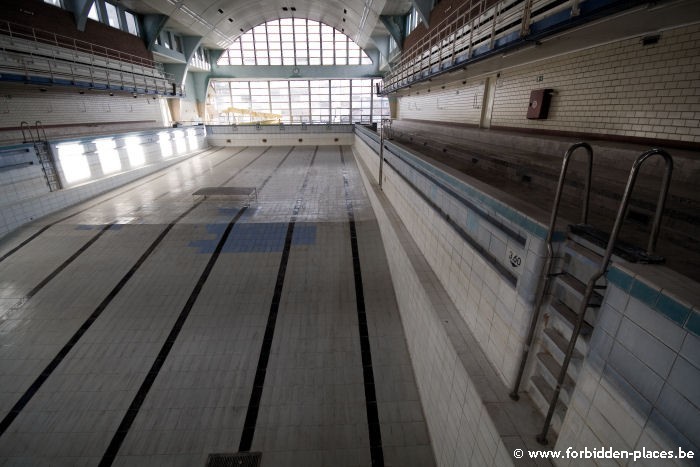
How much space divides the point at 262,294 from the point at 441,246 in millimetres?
3181

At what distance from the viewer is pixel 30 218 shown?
7.36m

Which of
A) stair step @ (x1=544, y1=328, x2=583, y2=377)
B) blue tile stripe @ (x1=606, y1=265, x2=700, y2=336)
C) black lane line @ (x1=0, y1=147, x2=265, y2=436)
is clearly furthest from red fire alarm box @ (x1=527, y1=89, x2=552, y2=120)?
black lane line @ (x1=0, y1=147, x2=265, y2=436)

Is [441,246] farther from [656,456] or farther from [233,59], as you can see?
[233,59]

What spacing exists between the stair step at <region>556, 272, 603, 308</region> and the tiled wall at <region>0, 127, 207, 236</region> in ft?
32.0

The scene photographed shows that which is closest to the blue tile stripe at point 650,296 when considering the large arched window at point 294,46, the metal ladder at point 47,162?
the metal ladder at point 47,162

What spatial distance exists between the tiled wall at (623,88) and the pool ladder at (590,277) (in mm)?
3310

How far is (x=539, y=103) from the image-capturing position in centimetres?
613

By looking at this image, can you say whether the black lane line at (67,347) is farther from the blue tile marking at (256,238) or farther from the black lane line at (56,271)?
the black lane line at (56,271)

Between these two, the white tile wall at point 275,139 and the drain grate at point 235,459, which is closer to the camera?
the drain grate at point 235,459

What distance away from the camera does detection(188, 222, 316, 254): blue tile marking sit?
21.2ft

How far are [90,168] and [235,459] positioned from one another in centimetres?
995

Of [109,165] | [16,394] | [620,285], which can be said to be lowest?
[16,394]

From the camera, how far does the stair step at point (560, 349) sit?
5.51 ft

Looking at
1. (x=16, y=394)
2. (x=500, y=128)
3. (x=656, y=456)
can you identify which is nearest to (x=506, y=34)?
(x=500, y=128)
